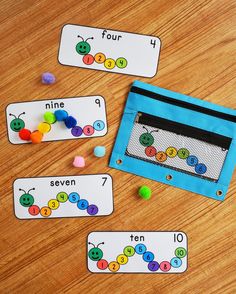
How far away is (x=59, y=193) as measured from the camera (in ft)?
3.04

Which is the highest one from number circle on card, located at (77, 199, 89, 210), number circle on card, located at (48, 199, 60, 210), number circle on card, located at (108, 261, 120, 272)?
number circle on card, located at (77, 199, 89, 210)

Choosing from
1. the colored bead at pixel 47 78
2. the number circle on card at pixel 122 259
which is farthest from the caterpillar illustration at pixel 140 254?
the colored bead at pixel 47 78

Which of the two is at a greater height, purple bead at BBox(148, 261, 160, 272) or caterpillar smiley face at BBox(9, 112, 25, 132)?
Answer: caterpillar smiley face at BBox(9, 112, 25, 132)

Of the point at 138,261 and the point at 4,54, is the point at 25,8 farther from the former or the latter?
the point at 138,261

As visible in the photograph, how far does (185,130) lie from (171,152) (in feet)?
0.19

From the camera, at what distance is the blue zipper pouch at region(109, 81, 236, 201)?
91 centimetres

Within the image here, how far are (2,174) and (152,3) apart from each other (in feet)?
1.68

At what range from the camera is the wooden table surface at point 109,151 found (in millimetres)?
910

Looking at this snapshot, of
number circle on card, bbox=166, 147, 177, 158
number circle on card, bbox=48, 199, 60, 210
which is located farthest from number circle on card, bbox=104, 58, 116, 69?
number circle on card, bbox=48, 199, 60, 210

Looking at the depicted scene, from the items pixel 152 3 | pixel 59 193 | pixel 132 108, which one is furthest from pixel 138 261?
pixel 152 3

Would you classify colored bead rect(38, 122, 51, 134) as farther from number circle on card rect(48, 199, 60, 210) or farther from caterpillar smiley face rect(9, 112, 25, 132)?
number circle on card rect(48, 199, 60, 210)

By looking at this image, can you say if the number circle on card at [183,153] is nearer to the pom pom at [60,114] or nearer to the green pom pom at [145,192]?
the green pom pom at [145,192]

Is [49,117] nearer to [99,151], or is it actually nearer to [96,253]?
[99,151]

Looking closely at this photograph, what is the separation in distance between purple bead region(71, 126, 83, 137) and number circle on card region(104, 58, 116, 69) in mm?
152
